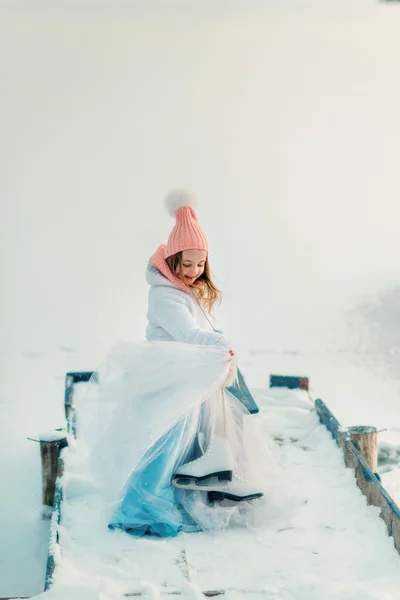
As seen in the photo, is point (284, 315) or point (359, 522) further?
point (284, 315)

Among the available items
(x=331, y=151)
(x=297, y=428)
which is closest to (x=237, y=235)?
(x=331, y=151)

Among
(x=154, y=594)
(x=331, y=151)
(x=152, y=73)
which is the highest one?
(x=152, y=73)

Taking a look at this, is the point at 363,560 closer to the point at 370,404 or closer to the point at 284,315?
the point at 370,404

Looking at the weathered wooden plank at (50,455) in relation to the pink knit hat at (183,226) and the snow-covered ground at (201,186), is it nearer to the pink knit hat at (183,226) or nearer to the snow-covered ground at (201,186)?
the snow-covered ground at (201,186)

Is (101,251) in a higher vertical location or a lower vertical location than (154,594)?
higher

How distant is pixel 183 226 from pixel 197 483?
112 cm

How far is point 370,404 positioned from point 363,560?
4569 millimetres

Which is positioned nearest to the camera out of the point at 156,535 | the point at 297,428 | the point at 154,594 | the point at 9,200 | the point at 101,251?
the point at 154,594

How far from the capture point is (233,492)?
3248 mm

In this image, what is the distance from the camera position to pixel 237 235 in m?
18.1

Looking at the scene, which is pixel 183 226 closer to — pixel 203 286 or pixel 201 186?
pixel 203 286

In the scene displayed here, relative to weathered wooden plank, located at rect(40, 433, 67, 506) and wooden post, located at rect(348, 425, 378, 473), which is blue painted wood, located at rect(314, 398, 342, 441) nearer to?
wooden post, located at rect(348, 425, 378, 473)

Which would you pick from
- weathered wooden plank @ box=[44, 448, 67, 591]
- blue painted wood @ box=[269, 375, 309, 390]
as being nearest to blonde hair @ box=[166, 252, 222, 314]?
weathered wooden plank @ box=[44, 448, 67, 591]

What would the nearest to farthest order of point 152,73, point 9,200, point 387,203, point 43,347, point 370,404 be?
point 370,404
point 43,347
point 9,200
point 387,203
point 152,73
